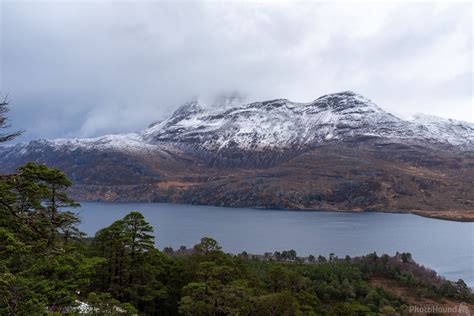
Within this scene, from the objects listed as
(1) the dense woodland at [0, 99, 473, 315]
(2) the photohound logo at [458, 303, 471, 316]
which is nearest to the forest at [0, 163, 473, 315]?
(1) the dense woodland at [0, 99, 473, 315]

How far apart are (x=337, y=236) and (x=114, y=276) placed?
342 ft

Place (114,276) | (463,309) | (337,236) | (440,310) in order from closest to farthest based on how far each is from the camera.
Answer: (114,276)
(440,310)
(463,309)
(337,236)

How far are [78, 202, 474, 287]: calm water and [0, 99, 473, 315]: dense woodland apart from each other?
1847 inches

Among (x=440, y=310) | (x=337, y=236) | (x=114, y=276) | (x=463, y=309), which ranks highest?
(x=114, y=276)

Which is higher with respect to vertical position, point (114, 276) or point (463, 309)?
point (114, 276)

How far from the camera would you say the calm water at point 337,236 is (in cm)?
9762

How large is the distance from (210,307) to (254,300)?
10.2 ft

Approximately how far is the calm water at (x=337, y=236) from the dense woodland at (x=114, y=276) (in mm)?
46903

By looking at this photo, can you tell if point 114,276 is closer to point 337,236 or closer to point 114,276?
point 114,276

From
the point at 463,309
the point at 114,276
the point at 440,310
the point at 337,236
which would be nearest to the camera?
the point at 114,276

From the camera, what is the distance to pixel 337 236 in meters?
124

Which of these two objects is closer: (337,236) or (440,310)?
(440,310)

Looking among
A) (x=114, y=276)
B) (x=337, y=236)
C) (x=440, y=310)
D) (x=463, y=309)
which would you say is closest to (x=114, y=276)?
(x=114, y=276)

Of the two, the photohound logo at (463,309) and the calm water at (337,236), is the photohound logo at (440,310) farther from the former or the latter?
the calm water at (337,236)
